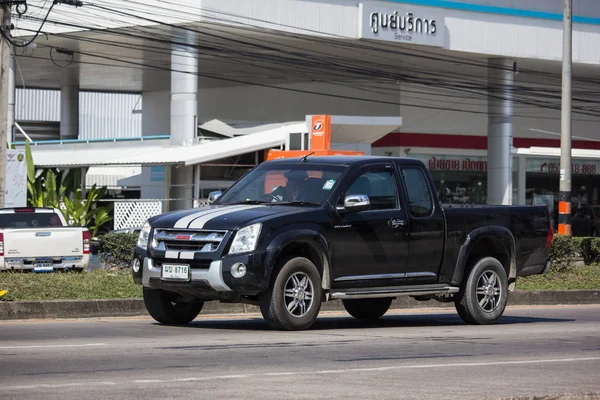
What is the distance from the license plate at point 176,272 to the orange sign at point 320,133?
847 inches

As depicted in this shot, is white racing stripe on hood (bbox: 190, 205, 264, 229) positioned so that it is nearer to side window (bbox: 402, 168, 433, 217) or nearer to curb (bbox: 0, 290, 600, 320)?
side window (bbox: 402, 168, 433, 217)

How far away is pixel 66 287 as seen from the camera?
1700 cm

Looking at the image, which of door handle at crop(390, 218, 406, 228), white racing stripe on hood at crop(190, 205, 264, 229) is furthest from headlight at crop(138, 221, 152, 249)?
door handle at crop(390, 218, 406, 228)

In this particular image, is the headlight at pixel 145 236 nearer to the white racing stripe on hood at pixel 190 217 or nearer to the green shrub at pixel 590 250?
the white racing stripe on hood at pixel 190 217

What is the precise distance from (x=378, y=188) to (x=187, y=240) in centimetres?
249

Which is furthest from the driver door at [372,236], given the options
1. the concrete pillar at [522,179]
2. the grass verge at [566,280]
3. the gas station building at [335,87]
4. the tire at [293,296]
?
the concrete pillar at [522,179]

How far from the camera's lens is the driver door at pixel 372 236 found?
13.4m

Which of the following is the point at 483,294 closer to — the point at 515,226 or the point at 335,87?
the point at 515,226

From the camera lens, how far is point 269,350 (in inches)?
434

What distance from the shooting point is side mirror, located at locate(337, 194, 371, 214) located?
13320 mm

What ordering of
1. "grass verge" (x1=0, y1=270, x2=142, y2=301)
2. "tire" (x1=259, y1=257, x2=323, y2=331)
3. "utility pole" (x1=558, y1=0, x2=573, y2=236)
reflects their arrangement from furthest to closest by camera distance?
1. "utility pole" (x1=558, y1=0, x2=573, y2=236)
2. "grass verge" (x1=0, y1=270, x2=142, y2=301)
3. "tire" (x1=259, y1=257, x2=323, y2=331)

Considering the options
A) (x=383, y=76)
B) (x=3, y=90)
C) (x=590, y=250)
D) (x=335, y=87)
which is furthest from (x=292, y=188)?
(x=335, y=87)

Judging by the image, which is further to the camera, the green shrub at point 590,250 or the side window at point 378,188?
the green shrub at point 590,250

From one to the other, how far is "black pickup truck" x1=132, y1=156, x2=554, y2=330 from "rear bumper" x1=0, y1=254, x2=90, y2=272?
10526 millimetres
